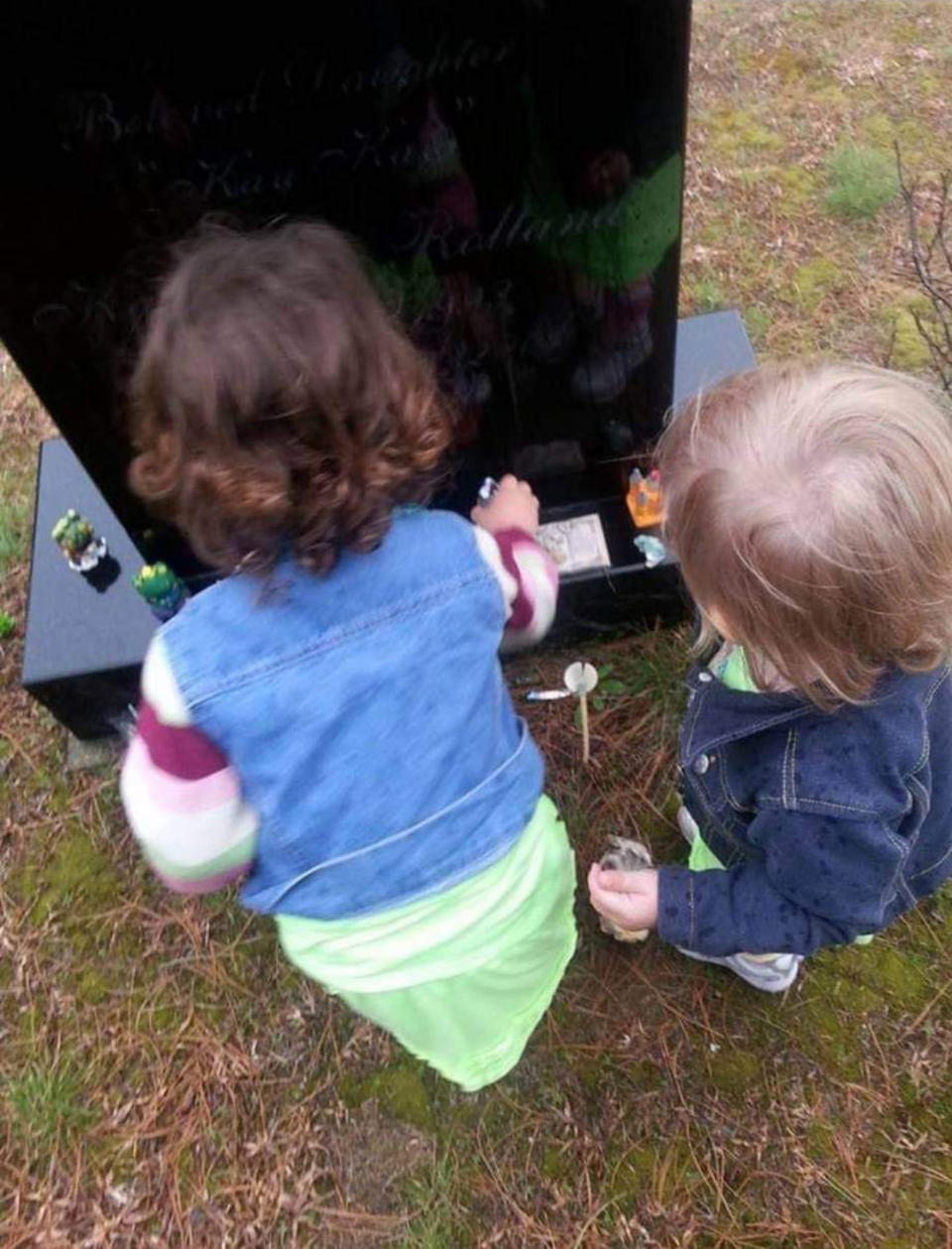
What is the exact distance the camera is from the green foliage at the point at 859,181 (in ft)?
11.2

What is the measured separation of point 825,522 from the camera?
1.14 meters

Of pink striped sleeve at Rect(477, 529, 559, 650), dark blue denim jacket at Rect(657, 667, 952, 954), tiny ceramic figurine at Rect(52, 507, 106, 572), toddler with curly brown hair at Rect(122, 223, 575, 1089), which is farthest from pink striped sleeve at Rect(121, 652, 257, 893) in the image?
tiny ceramic figurine at Rect(52, 507, 106, 572)

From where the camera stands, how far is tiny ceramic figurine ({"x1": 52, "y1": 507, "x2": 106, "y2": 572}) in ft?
8.21

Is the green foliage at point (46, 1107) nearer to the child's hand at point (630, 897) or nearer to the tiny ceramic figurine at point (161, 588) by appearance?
the tiny ceramic figurine at point (161, 588)

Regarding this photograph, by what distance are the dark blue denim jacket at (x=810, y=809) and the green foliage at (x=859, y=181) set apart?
2556 mm

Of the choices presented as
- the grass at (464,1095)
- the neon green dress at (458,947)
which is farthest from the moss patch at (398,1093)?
the neon green dress at (458,947)

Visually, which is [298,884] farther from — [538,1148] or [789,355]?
[789,355]

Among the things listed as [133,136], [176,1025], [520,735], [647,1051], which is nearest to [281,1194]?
[176,1025]

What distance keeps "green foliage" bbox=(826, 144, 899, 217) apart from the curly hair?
8.64 feet

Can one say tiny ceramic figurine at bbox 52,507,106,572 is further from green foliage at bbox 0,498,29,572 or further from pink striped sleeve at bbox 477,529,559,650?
pink striped sleeve at bbox 477,529,559,650

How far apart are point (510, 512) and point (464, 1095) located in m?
1.21

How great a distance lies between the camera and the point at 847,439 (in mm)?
1152

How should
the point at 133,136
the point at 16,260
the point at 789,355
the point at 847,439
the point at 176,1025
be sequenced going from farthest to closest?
the point at 789,355
the point at 176,1025
the point at 16,260
the point at 133,136
the point at 847,439

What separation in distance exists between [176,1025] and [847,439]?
1.89 meters
